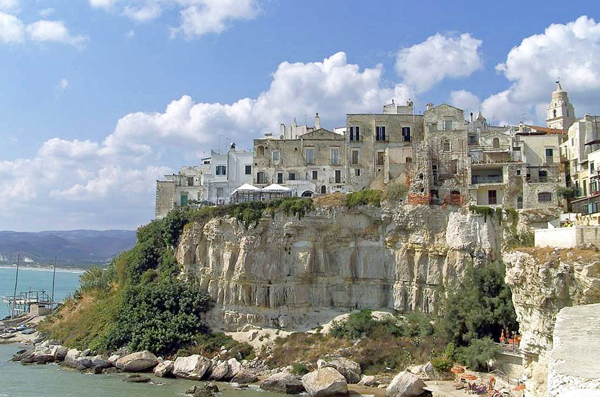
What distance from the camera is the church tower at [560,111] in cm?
5662

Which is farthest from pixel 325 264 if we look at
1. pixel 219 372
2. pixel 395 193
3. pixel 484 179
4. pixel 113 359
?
pixel 113 359

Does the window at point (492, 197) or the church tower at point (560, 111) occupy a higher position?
the church tower at point (560, 111)

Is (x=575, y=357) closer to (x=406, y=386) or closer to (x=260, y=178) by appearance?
(x=406, y=386)

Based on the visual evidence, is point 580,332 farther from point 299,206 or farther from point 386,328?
point 299,206

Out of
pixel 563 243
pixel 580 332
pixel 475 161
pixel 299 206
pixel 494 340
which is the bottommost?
pixel 494 340

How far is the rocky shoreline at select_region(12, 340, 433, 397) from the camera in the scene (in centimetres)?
3388

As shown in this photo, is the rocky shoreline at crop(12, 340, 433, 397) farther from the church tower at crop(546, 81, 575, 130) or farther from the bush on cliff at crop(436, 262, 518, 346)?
the church tower at crop(546, 81, 575, 130)

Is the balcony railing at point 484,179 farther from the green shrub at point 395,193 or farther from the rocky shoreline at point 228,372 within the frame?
the rocky shoreline at point 228,372

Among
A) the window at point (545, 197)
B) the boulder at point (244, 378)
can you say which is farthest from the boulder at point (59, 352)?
the window at point (545, 197)

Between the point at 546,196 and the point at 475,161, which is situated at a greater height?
the point at 475,161

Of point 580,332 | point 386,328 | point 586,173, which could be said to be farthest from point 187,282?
point 580,332

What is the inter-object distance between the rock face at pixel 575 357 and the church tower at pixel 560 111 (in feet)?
147

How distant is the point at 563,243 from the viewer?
100 feet

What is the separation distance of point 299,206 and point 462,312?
1426cm
